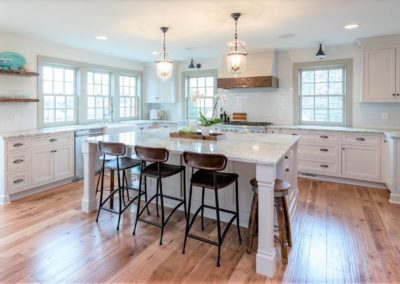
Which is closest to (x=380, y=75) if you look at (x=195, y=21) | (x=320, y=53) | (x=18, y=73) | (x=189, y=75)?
(x=320, y=53)

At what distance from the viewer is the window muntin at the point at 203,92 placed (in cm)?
675

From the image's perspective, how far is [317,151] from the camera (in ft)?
16.4

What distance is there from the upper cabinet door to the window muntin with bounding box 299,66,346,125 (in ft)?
2.08

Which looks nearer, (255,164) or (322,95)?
(255,164)

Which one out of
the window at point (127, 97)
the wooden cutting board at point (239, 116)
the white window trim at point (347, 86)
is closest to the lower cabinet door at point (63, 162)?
the window at point (127, 97)

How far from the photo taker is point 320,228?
310 centimetres

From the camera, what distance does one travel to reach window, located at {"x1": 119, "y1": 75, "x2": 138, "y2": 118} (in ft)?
22.2

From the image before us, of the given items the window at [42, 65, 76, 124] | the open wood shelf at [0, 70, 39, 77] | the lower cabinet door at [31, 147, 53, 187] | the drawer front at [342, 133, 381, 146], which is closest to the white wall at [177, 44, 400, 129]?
the drawer front at [342, 133, 381, 146]

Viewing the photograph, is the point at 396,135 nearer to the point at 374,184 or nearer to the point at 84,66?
the point at 374,184

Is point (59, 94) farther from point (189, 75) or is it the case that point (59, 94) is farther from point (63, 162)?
point (189, 75)

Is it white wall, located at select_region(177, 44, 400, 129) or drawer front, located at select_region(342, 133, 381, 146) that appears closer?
drawer front, located at select_region(342, 133, 381, 146)

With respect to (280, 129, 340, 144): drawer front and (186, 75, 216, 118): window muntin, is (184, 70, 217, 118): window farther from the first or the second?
(280, 129, 340, 144): drawer front

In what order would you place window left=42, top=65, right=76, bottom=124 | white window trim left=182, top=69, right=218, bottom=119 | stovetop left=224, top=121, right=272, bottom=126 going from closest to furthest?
window left=42, top=65, right=76, bottom=124 → stovetop left=224, top=121, right=272, bottom=126 → white window trim left=182, top=69, right=218, bottom=119

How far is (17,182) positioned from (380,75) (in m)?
5.78
